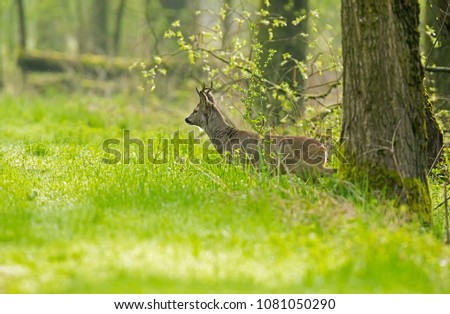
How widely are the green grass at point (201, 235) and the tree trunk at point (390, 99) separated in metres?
0.35

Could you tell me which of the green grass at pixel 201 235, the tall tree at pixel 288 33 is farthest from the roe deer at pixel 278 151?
the tall tree at pixel 288 33

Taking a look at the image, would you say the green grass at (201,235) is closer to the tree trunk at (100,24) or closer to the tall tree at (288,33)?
the tall tree at (288,33)

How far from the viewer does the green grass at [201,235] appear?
5934 millimetres

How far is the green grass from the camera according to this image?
19.5 feet

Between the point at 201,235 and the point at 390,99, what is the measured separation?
8.19 ft

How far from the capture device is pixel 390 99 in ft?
25.9

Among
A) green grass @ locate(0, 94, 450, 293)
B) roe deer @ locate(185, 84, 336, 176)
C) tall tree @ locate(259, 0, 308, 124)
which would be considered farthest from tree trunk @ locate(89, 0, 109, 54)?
green grass @ locate(0, 94, 450, 293)

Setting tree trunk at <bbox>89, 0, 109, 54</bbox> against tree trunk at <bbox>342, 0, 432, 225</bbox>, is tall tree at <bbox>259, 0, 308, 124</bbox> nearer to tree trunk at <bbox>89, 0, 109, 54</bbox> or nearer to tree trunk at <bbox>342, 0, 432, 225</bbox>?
tree trunk at <bbox>342, 0, 432, 225</bbox>

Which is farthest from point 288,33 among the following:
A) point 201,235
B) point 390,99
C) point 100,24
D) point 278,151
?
point 100,24

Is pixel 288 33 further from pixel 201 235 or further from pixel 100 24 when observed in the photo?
pixel 100 24

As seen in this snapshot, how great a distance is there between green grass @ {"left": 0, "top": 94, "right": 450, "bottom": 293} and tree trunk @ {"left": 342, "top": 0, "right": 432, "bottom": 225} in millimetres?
345

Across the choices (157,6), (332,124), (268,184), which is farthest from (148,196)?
(157,6)

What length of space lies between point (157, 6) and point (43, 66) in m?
4.78
